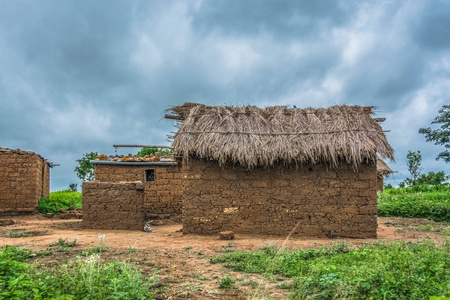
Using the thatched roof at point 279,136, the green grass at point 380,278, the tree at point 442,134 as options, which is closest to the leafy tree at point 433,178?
the tree at point 442,134

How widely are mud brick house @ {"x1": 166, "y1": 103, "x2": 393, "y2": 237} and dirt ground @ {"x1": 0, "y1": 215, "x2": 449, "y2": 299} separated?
428 millimetres

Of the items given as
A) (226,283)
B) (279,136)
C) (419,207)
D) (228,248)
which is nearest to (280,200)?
(279,136)

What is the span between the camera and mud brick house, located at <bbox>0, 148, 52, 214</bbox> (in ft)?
47.2

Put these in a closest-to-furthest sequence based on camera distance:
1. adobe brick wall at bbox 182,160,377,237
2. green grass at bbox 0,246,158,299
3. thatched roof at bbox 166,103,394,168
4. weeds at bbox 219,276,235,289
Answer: green grass at bbox 0,246,158,299 → weeds at bbox 219,276,235,289 → thatched roof at bbox 166,103,394,168 → adobe brick wall at bbox 182,160,377,237

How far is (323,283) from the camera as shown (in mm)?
3973

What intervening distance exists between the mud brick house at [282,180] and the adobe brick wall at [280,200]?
23mm

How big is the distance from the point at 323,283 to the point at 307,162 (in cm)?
500

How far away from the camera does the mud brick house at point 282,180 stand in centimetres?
858

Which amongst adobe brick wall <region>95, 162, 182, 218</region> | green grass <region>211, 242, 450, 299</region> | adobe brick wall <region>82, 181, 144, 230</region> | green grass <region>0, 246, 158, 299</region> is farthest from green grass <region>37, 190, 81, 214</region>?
green grass <region>211, 242, 450, 299</region>

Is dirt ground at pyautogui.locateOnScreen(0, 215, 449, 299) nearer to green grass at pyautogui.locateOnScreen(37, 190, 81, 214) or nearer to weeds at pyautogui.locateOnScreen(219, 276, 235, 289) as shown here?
weeds at pyautogui.locateOnScreen(219, 276, 235, 289)

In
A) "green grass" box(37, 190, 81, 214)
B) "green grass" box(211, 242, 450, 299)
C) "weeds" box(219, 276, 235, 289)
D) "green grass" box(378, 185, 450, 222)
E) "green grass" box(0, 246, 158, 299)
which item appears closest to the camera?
"green grass" box(0, 246, 158, 299)

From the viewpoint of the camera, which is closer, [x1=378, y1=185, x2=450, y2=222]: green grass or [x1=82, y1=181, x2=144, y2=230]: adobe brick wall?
[x1=82, y1=181, x2=144, y2=230]: adobe brick wall

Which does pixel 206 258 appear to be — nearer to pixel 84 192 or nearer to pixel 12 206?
pixel 84 192

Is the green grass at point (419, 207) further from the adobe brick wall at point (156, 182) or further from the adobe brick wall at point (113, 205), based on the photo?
the adobe brick wall at point (113, 205)
